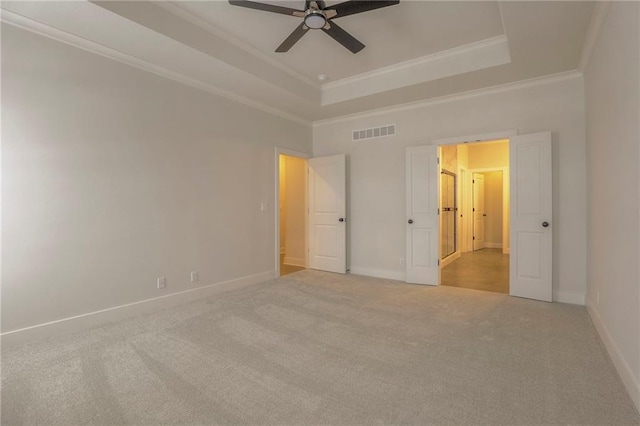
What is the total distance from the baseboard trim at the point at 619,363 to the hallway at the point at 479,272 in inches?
58.5

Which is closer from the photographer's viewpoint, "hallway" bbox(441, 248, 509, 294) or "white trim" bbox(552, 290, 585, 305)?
"white trim" bbox(552, 290, 585, 305)

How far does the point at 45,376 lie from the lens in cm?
217

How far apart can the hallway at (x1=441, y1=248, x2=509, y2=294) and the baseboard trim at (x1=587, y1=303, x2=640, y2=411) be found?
58.5 inches

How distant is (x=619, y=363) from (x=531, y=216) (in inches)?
84.6

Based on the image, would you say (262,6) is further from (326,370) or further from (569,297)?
(569,297)

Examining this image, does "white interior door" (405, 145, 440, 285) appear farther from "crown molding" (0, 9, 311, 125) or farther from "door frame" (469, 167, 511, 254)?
"door frame" (469, 167, 511, 254)

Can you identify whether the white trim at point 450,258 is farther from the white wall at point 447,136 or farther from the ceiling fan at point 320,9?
the ceiling fan at point 320,9

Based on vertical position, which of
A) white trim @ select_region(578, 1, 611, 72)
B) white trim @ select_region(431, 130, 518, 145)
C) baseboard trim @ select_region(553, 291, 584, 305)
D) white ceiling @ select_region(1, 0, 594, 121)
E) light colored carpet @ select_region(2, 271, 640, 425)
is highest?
white ceiling @ select_region(1, 0, 594, 121)

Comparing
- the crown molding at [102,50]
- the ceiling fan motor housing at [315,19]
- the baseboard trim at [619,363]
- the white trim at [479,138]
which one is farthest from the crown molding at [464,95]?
the baseboard trim at [619,363]

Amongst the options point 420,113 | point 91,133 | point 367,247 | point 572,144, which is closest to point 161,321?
point 91,133

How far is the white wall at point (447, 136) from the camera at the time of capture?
12.4 ft

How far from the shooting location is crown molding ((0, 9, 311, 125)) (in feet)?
8.69

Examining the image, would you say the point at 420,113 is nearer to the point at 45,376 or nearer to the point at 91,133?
the point at 91,133

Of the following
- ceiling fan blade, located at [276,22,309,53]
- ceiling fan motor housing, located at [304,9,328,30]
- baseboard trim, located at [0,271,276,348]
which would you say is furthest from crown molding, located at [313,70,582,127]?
baseboard trim, located at [0,271,276,348]
